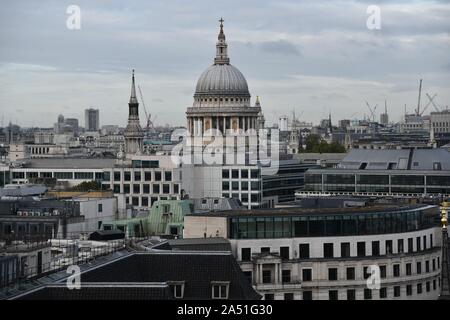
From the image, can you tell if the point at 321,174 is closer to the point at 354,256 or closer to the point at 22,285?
the point at 354,256

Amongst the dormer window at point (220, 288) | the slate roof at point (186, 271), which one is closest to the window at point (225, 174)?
the slate roof at point (186, 271)

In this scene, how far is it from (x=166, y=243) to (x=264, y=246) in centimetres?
511

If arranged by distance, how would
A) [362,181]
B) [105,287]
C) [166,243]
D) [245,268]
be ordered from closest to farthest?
1. [105,287]
2. [166,243]
3. [245,268]
4. [362,181]

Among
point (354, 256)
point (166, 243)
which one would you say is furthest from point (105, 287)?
point (354, 256)

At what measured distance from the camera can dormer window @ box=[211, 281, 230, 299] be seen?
31531 millimetres

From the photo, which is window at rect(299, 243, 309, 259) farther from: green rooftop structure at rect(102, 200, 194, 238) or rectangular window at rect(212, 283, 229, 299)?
green rooftop structure at rect(102, 200, 194, 238)

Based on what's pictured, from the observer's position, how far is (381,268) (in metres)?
44.7

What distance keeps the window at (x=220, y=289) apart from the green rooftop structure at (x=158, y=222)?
23.7 m

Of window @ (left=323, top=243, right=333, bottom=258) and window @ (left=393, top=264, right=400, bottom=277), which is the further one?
window @ (left=393, top=264, right=400, bottom=277)

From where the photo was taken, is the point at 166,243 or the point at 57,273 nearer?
the point at 57,273

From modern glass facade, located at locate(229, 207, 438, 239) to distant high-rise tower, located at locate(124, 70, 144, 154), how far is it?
69.3 meters

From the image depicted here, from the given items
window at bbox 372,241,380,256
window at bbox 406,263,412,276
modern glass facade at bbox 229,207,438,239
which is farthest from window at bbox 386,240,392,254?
window at bbox 406,263,412,276

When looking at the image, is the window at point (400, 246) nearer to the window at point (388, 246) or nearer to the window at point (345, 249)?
the window at point (388, 246)

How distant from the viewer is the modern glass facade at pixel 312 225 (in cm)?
4356
